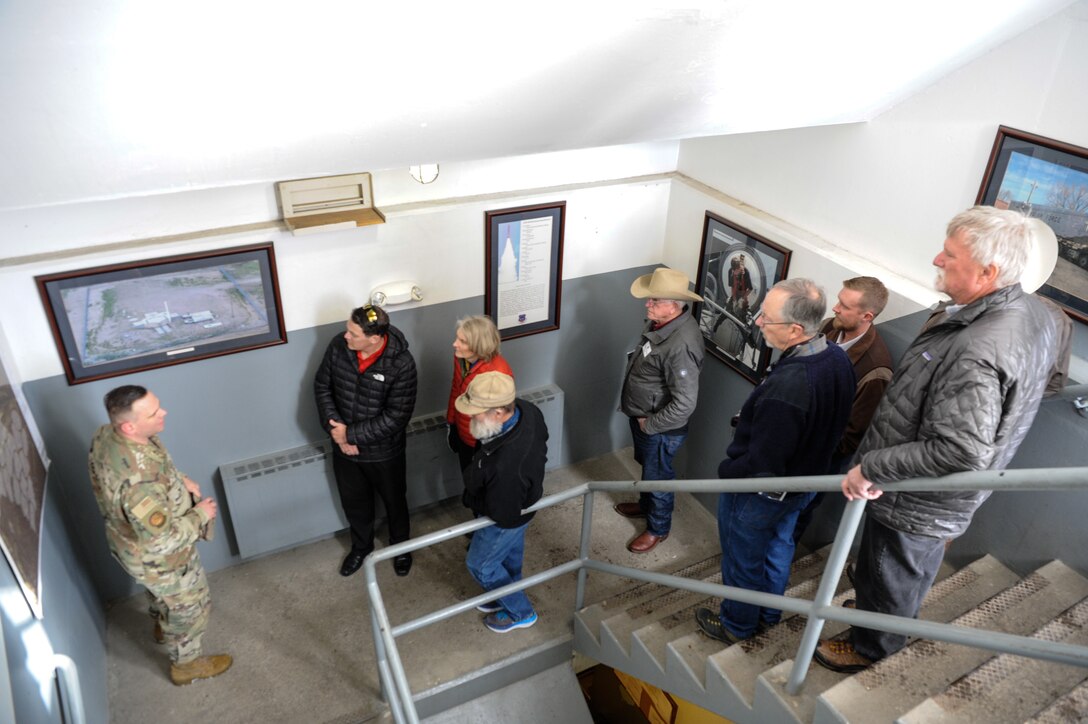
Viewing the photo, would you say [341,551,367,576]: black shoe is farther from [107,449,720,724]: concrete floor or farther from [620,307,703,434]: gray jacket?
[620,307,703,434]: gray jacket

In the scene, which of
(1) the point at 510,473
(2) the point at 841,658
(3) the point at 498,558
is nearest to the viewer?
(2) the point at 841,658

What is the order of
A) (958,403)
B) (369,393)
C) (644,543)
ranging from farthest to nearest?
(644,543)
(369,393)
(958,403)

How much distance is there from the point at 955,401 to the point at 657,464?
2379mm

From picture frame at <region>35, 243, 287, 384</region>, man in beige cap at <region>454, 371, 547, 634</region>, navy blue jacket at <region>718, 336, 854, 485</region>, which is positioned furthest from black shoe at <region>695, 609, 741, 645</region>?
picture frame at <region>35, 243, 287, 384</region>

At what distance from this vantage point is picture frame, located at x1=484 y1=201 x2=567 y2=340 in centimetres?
421

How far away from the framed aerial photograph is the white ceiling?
1106 millimetres

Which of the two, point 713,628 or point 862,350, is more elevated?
point 862,350

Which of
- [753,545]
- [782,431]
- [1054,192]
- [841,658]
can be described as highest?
[1054,192]

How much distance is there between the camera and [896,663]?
2.49 metres

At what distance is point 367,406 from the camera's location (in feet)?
12.7

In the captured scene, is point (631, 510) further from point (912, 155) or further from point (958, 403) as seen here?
point (958, 403)

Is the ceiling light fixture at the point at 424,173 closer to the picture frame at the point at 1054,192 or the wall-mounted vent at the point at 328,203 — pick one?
the wall-mounted vent at the point at 328,203

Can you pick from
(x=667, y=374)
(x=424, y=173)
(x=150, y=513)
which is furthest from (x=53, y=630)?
(x=667, y=374)

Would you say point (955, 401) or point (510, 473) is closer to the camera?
point (955, 401)
